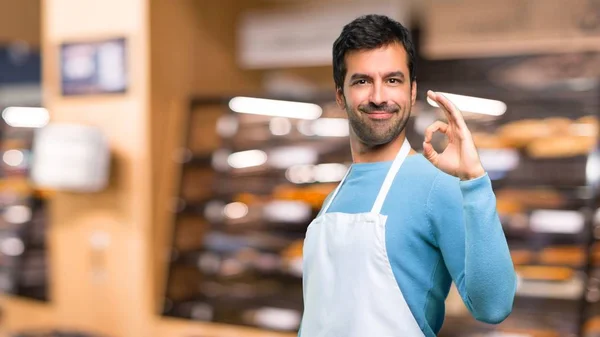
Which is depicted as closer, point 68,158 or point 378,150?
point 378,150

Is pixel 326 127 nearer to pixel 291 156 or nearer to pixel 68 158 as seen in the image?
pixel 291 156

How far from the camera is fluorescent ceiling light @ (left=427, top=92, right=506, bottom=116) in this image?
4.17m

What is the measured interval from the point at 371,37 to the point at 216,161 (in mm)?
3601

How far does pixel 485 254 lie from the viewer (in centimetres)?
118

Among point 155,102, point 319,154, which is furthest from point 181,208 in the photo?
point 319,154

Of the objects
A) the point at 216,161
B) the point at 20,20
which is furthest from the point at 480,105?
the point at 20,20

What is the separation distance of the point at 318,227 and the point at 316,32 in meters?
4.09

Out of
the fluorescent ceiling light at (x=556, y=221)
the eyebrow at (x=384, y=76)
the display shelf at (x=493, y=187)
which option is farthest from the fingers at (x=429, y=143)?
the fluorescent ceiling light at (x=556, y=221)

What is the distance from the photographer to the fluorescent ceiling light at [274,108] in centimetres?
459

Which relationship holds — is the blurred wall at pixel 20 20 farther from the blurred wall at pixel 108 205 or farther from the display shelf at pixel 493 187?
the display shelf at pixel 493 187

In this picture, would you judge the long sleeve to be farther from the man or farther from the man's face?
the man's face

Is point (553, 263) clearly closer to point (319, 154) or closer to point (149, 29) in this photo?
point (319, 154)

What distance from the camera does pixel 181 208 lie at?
4711 mm

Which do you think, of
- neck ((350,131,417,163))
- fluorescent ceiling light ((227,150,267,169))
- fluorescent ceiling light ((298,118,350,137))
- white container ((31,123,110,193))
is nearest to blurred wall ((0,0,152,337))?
white container ((31,123,110,193))
